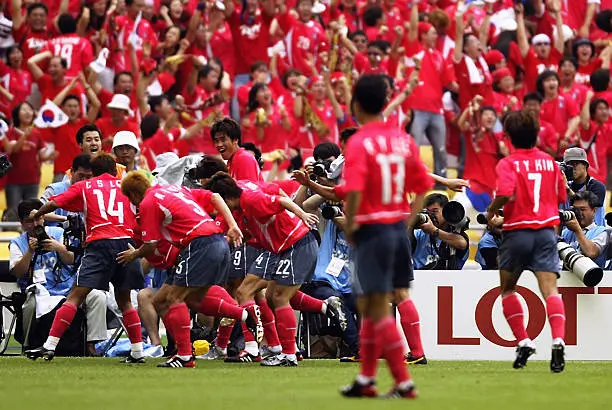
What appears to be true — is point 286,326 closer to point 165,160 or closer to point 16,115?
point 165,160

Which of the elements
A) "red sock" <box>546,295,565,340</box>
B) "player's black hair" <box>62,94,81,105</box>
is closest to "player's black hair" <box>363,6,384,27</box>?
"player's black hair" <box>62,94,81,105</box>

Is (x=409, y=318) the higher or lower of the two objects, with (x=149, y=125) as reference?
lower

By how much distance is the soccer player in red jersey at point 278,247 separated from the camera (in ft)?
44.7

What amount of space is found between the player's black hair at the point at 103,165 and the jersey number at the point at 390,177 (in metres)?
5.12

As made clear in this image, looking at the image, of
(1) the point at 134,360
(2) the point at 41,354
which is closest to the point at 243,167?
(1) the point at 134,360

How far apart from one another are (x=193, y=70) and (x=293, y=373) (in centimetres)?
1001

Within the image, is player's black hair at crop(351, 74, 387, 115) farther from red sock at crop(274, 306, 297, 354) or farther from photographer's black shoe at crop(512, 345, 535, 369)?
red sock at crop(274, 306, 297, 354)

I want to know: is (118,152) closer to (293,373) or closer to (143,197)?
(143,197)

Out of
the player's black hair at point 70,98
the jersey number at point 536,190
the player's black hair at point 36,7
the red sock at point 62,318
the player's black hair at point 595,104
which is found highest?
the player's black hair at point 36,7

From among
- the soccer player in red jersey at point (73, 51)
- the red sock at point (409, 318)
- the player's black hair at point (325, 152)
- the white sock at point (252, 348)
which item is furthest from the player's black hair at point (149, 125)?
the red sock at point (409, 318)

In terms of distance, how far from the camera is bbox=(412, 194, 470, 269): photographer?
1555 cm

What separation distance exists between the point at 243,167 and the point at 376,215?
465cm

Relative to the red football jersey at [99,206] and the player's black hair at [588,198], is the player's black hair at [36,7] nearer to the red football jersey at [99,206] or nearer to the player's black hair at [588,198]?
the red football jersey at [99,206]

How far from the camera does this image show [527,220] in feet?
41.8
